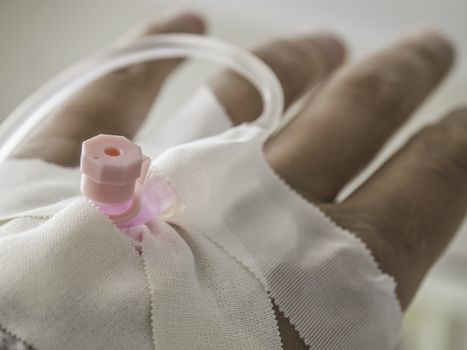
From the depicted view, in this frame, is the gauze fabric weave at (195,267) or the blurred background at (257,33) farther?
the blurred background at (257,33)

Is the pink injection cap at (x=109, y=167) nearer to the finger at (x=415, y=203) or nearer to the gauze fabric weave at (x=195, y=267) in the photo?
the gauze fabric weave at (x=195, y=267)

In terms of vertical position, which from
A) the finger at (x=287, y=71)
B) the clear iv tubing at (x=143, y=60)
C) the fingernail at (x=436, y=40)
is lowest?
the finger at (x=287, y=71)

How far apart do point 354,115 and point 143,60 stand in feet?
0.71

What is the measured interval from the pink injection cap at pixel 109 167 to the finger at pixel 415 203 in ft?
0.68

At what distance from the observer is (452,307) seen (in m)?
0.70

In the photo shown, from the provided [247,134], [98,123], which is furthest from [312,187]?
[98,123]

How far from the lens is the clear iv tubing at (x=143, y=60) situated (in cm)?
52

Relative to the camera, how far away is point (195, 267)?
1.33 ft

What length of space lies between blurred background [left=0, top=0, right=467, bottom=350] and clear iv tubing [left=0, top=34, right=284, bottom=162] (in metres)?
0.14

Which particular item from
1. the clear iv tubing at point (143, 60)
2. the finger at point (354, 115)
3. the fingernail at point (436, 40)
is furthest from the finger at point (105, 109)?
the fingernail at point (436, 40)

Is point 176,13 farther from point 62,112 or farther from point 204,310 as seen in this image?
point 204,310

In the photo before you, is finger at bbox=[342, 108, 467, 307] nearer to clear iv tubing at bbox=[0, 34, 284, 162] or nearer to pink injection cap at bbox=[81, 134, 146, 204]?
clear iv tubing at bbox=[0, 34, 284, 162]

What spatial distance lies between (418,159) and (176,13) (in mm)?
313

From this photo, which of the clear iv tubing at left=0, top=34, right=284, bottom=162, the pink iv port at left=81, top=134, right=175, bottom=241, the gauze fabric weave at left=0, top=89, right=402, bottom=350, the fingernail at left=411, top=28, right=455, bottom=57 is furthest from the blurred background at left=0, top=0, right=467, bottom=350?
the pink iv port at left=81, top=134, right=175, bottom=241
